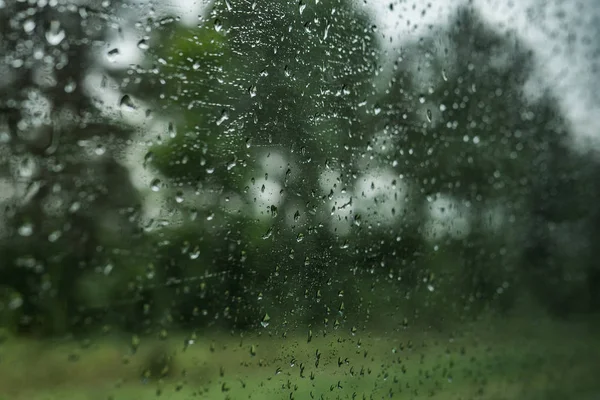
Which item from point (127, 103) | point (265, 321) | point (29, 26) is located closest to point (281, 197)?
point (265, 321)

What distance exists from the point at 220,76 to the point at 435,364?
68 centimetres

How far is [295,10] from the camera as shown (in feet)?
2.99

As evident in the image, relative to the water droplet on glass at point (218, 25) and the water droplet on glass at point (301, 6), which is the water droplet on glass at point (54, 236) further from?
the water droplet on glass at point (301, 6)

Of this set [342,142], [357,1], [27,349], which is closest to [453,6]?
[357,1]

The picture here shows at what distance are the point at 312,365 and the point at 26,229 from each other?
461 mm

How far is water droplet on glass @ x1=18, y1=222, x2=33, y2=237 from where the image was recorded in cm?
57

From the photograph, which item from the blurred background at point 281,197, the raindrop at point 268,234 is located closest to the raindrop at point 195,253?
the blurred background at point 281,197

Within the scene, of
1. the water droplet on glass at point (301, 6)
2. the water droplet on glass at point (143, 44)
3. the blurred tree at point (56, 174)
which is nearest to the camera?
the blurred tree at point (56, 174)

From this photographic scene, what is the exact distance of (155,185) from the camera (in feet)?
2.30

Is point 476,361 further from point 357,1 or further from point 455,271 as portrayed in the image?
point 357,1

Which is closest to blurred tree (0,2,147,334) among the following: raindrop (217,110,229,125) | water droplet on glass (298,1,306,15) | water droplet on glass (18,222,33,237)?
water droplet on glass (18,222,33,237)

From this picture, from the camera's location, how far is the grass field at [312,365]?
596 millimetres

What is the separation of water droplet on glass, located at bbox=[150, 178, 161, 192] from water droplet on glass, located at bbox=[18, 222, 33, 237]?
0.49 ft

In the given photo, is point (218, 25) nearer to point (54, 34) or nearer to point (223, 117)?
point (223, 117)
